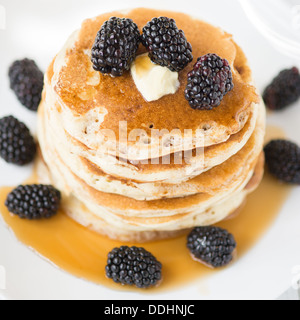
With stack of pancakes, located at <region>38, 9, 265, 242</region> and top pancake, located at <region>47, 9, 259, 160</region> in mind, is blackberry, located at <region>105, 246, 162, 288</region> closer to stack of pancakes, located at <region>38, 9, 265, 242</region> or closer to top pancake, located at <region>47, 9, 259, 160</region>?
stack of pancakes, located at <region>38, 9, 265, 242</region>

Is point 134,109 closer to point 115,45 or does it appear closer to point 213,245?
point 115,45

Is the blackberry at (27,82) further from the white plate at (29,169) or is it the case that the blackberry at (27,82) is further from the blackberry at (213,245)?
the blackberry at (213,245)

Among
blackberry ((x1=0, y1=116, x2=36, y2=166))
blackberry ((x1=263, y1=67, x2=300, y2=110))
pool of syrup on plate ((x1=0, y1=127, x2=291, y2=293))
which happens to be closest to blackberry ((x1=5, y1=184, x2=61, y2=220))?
pool of syrup on plate ((x1=0, y1=127, x2=291, y2=293))

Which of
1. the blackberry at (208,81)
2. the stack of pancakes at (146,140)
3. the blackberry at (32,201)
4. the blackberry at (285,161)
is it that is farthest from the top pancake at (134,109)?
the blackberry at (285,161)

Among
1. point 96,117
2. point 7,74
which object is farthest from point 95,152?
point 7,74

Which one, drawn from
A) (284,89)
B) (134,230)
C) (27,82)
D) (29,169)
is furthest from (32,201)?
(284,89)

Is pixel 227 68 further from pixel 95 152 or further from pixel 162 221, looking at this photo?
pixel 162 221
